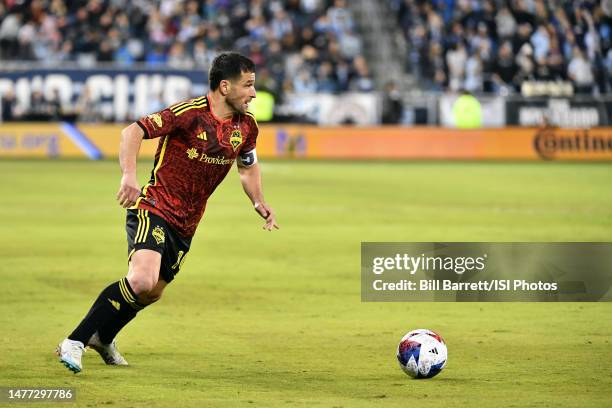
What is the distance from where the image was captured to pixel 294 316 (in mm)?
11039

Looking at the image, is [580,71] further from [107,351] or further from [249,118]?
[107,351]

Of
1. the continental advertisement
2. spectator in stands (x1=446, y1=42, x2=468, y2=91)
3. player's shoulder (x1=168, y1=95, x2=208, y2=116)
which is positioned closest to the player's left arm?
player's shoulder (x1=168, y1=95, x2=208, y2=116)

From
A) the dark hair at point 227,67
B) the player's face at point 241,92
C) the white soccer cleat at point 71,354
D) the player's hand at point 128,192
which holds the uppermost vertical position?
the dark hair at point 227,67

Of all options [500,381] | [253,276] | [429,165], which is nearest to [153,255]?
[500,381]

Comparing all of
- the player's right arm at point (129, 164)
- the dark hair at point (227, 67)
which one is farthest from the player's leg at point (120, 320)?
the dark hair at point (227, 67)

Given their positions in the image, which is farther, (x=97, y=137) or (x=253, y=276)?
(x=97, y=137)

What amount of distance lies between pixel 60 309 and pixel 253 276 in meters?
2.98

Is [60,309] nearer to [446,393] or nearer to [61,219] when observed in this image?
[446,393]

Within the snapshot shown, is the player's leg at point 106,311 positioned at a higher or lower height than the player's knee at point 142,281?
lower

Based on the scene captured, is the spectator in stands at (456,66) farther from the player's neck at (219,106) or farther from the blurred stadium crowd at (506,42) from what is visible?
the player's neck at (219,106)

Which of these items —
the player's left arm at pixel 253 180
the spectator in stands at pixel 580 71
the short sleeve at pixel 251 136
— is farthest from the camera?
the spectator in stands at pixel 580 71

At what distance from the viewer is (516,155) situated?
3553 cm

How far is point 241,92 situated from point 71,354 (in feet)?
6.66

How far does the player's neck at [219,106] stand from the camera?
823 centimetres
